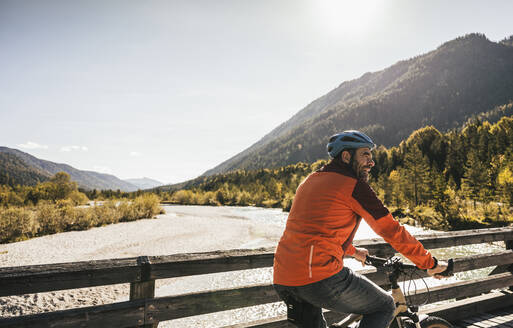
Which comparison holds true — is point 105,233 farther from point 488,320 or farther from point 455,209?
point 455,209

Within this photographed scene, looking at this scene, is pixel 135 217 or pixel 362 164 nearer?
pixel 362 164

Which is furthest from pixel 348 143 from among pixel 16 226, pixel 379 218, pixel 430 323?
pixel 16 226

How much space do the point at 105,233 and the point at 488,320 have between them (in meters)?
22.1

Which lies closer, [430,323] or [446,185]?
[430,323]

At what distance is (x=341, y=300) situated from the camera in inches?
72.8

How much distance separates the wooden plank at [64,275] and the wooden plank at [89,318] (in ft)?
0.54

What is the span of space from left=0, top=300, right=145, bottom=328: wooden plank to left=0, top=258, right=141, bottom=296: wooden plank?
17 centimetres

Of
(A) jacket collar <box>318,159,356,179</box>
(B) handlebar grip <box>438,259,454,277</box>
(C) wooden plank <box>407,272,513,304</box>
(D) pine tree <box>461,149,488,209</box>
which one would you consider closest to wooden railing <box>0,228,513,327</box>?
(C) wooden plank <box>407,272,513,304</box>

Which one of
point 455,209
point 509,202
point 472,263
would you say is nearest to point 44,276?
point 472,263

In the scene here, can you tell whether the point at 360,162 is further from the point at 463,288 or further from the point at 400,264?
the point at 463,288

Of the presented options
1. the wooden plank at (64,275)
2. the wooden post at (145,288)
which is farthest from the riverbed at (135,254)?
the wooden plank at (64,275)

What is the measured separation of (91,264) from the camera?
2211 mm

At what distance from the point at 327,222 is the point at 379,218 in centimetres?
33

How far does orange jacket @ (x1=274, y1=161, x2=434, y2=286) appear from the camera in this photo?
176 cm
